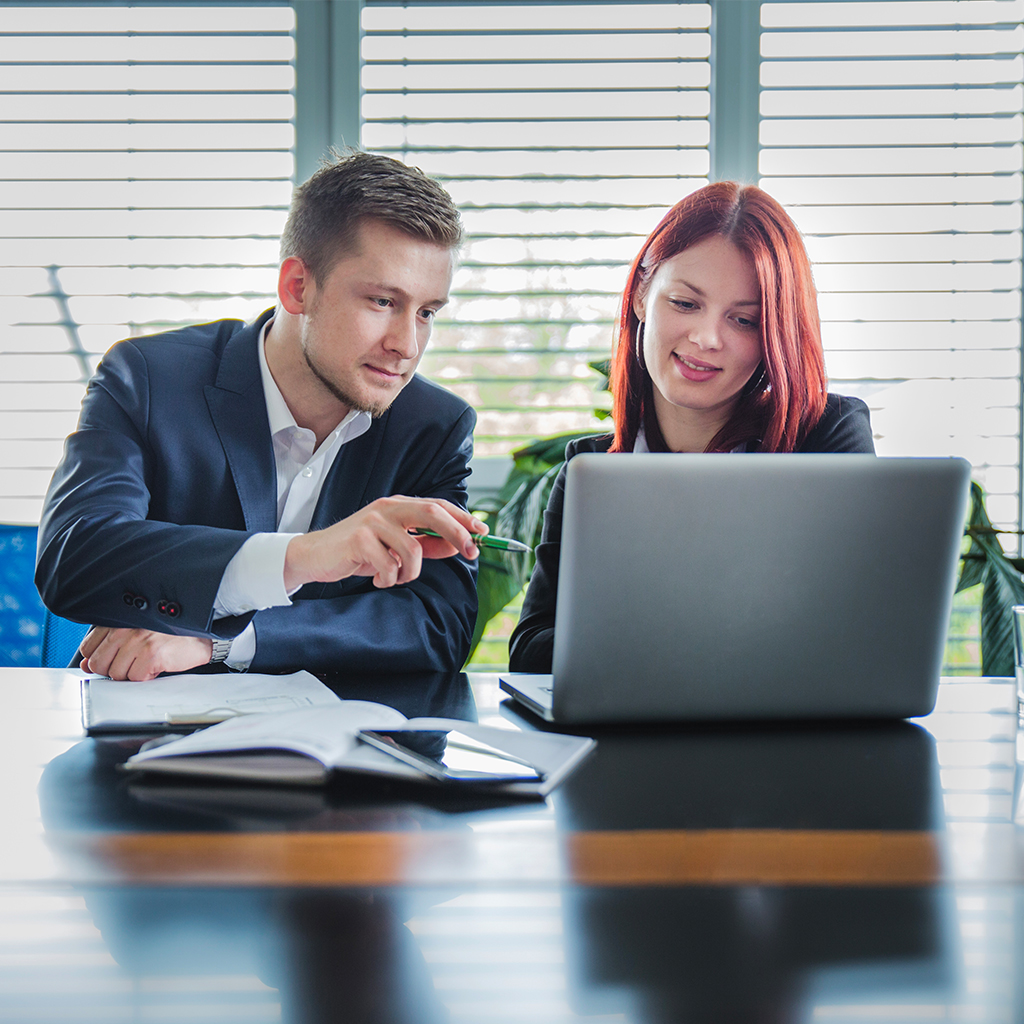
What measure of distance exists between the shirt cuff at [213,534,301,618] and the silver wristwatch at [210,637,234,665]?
3.4 inches

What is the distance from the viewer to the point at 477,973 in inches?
19.5

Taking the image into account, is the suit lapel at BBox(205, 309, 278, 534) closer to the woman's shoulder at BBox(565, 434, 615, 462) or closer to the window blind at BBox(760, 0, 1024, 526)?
the woman's shoulder at BBox(565, 434, 615, 462)

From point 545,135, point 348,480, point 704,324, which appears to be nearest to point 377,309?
point 348,480

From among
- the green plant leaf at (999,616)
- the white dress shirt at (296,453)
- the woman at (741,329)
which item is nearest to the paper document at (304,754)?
the woman at (741,329)

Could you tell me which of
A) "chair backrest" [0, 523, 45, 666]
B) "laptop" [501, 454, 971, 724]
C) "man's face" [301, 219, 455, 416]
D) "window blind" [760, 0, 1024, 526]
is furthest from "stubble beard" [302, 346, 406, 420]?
"window blind" [760, 0, 1024, 526]

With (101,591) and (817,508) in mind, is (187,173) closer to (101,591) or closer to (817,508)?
(101,591)

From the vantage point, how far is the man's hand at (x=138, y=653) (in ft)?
3.71

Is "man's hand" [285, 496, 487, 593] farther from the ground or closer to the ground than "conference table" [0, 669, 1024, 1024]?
farther from the ground

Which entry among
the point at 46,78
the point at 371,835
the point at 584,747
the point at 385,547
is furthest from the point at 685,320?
the point at 46,78

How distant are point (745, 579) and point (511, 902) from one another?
378 mm

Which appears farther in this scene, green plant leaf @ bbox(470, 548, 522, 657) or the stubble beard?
green plant leaf @ bbox(470, 548, 522, 657)

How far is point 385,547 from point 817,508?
0.52m

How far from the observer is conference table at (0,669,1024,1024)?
0.48 meters

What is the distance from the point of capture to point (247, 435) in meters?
1.55
